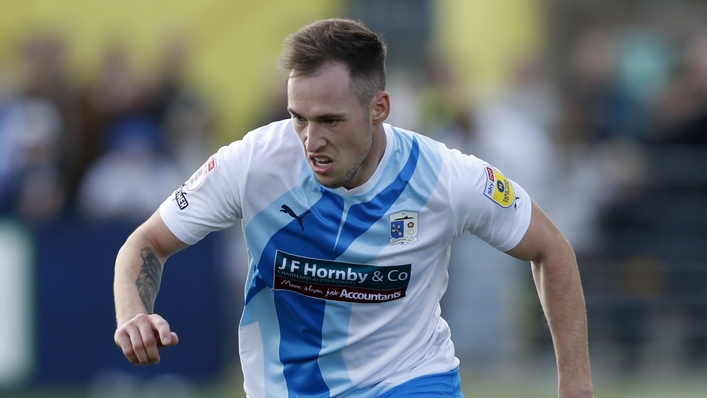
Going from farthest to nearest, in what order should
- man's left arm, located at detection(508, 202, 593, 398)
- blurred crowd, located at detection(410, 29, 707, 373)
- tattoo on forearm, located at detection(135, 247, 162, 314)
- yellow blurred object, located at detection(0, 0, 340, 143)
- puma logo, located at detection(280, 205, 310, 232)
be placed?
yellow blurred object, located at detection(0, 0, 340, 143) < blurred crowd, located at detection(410, 29, 707, 373) < man's left arm, located at detection(508, 202, 593, 398) < puma logo, located at detection(280, 205, 310, 232) < tattoo on forearm, located at detection(135, 247, 162, 314)

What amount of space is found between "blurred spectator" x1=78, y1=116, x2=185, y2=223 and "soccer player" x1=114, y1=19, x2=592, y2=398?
6.06 m

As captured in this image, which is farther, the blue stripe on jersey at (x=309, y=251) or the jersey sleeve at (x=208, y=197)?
the blue stripe on jersey at (x=309, y=251)

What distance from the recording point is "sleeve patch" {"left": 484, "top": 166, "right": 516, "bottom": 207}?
5.36 meters

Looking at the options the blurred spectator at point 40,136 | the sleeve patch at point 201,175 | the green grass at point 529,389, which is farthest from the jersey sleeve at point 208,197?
the blurred spectator at point 40,136

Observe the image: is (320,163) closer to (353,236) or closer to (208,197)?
(353,236)

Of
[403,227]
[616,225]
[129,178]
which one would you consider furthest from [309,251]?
[616,225]

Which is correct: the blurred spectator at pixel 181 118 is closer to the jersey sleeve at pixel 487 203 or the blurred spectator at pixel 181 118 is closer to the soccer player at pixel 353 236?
the soccer player at pixel 353 236

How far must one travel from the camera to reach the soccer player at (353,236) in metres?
5.18

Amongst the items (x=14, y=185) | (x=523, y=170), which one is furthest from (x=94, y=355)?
(x=523, y=170)

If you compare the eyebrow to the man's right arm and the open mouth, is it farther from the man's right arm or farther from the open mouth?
the man's right arm

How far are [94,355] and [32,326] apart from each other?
2.11 ft

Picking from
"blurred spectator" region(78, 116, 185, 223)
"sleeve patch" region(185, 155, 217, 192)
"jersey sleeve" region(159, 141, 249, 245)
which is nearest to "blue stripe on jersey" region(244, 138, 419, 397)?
"jersey sleeve" region(159, 141, 249, 245)

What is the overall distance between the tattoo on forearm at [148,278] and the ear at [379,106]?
115cm

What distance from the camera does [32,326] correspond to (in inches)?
441
